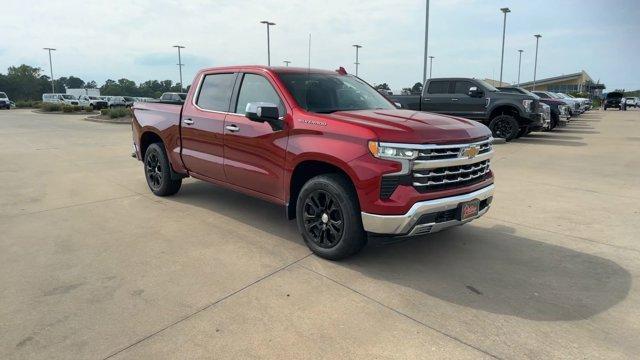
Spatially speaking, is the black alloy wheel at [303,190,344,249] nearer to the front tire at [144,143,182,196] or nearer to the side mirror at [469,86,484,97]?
the front tire at [144,143,182,196]

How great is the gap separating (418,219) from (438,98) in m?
11.7

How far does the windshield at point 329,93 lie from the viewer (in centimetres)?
457

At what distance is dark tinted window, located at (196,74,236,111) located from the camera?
525 cm

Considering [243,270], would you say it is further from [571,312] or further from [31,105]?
[31,105]

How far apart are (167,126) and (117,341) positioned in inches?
148

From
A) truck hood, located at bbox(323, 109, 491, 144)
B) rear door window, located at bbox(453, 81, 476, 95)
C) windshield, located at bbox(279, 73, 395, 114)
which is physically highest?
rear door window, located at bbox(453, 81, 476, 95)

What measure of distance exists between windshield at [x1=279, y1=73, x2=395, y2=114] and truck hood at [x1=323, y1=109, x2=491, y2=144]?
28 centimetres

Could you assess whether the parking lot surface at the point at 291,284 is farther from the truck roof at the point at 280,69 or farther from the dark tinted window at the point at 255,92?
the truck roof at the point at 280,69

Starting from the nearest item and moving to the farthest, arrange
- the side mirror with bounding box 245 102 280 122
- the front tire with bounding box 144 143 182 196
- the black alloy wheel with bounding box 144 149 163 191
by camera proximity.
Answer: the side mirror with bounding box 245 102 280 122 → the front tire with bounding box 144 143 182 196 → the black alloy wheel with bounding box 144 149 163 191

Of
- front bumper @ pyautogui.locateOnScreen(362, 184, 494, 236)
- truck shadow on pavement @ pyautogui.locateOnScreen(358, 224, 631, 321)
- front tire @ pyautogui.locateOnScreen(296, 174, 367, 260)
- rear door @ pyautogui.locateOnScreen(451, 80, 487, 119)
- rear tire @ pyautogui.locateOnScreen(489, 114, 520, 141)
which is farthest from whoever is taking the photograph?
rear door @ pyautogui.locateOnScreen(451, 80, 487, 119)

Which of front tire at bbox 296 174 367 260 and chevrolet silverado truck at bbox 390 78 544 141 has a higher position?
chevrolet silverado truck at bbox 390 78 544 141

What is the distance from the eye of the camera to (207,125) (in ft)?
17.5

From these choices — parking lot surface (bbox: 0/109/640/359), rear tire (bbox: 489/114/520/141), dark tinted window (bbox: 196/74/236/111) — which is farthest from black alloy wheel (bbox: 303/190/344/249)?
rear tire (bbox: 489/114/520/141)

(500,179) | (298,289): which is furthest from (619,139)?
(298,289)
